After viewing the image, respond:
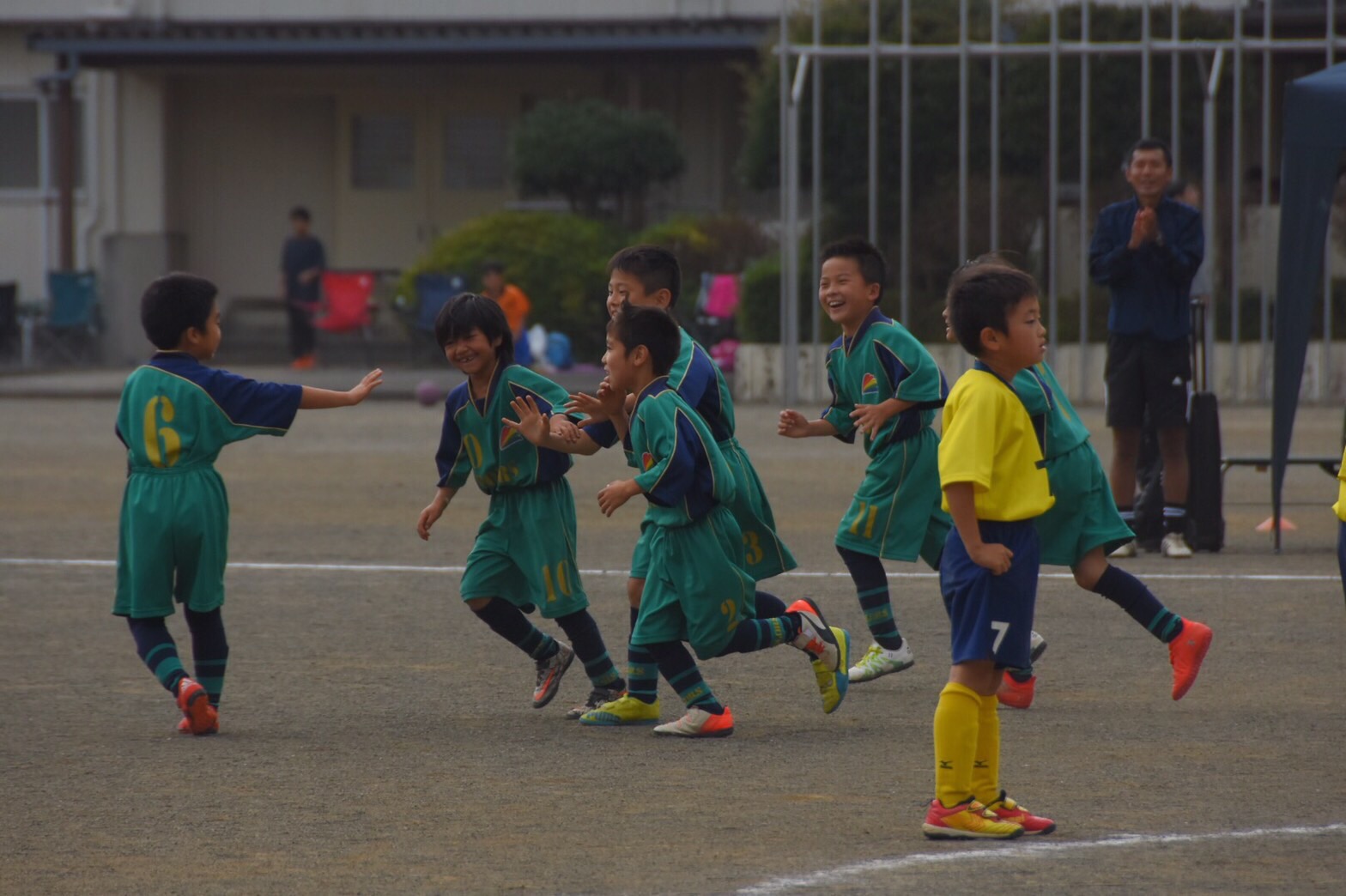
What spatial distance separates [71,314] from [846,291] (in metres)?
19.4

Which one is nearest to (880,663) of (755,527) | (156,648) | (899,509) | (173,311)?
(899,509)

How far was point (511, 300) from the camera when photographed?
1956 cm

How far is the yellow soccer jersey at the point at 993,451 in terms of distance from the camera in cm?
456

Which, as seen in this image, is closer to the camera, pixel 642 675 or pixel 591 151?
pixel 642 675

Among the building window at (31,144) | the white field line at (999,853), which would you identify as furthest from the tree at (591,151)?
the white field line at (999,853)

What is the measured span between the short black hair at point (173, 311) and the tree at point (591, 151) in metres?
16.7

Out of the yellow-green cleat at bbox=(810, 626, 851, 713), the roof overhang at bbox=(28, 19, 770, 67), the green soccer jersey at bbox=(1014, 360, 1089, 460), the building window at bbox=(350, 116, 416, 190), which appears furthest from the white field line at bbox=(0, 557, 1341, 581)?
the building window at bbox=(350, 116, 416, 190)

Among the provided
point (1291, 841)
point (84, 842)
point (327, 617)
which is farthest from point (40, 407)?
point (1291, 841)

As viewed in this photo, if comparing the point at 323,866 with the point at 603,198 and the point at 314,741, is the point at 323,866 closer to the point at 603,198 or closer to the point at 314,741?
the point at 314,741

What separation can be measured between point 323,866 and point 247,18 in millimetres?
22627

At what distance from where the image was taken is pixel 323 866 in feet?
14.4

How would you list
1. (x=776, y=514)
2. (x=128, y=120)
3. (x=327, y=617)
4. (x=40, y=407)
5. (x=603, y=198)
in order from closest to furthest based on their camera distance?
(x=327, y=617) < (x=776, y=514) < (x=40, y=407) < (x=603, y=198) < (x=128, y=120)

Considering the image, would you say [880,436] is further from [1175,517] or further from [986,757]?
[1175,517]

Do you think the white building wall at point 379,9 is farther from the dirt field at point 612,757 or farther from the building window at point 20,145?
the dirt field at point 612,757
